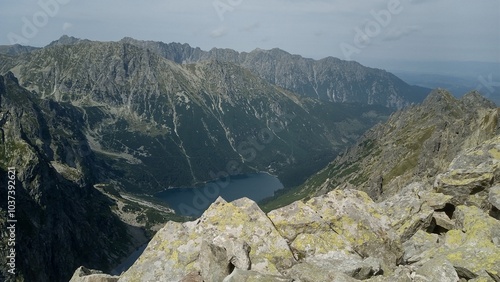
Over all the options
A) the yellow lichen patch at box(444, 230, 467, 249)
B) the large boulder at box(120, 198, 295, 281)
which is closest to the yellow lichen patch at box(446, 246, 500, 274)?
the yellow lichen patch at box(444, 230, 467, 249)

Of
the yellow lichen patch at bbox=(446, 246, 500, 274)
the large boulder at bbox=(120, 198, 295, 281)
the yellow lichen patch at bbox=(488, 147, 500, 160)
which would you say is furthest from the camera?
the yellow lichen patch at bbox=(488, 147, 500, 160)

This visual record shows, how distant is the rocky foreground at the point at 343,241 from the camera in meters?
15.0

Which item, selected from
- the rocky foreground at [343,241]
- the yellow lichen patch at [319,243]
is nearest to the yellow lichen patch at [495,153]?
the rocky foreground at [343,241]

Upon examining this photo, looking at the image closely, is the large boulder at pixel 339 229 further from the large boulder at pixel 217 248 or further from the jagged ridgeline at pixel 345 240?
the large boulder at pixel 217 248

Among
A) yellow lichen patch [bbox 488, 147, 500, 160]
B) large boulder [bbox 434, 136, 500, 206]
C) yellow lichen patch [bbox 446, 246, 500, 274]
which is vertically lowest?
yellow lichen patch [bbox 446, 246, 500, 274]

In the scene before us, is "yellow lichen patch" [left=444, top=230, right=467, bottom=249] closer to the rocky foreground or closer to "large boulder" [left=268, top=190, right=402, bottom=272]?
the rocky foreground

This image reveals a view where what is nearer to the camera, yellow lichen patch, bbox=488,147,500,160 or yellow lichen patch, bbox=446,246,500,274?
yellow lichen patch, bbox=446,246,500,274

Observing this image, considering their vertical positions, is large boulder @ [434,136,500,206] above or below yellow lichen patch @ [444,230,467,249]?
above

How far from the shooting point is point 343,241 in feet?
63.1

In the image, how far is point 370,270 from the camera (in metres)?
15.8

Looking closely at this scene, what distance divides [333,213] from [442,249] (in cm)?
584

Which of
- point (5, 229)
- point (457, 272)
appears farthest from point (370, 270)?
point (5, 229)

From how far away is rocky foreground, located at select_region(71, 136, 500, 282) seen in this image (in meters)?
15.0

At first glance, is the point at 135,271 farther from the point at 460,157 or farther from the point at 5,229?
the point at 5,229
